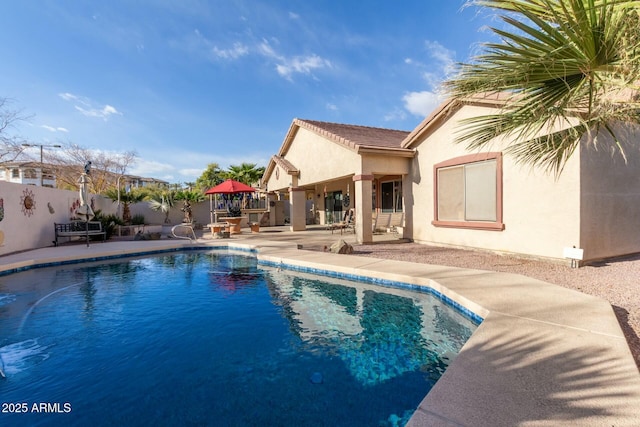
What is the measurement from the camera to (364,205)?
484 inches

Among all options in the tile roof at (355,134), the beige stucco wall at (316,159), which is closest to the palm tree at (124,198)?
the beige stucco wall at (316,159)

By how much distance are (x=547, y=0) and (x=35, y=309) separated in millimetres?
10119

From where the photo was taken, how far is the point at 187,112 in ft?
72.8

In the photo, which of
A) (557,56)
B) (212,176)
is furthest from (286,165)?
(212,176)

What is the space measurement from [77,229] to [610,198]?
22.0 meters

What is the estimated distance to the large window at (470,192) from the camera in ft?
31.8

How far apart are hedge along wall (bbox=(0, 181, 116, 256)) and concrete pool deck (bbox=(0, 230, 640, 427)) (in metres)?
16.0

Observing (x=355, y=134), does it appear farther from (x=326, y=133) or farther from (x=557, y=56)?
(x=557, y=56)

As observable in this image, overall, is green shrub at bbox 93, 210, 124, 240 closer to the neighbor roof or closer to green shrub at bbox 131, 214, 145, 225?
green shrub at bbox 131, 214, 145, 225

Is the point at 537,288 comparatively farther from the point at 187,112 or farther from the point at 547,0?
the point at 187,112

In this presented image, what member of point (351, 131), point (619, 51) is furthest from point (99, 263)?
point (619, 51)

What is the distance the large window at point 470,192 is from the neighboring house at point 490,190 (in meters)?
0.03

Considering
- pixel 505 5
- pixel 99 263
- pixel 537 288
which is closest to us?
pixel 505 5

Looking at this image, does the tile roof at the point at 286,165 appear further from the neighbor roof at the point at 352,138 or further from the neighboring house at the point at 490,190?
the neighboring house at the point at 490,190
